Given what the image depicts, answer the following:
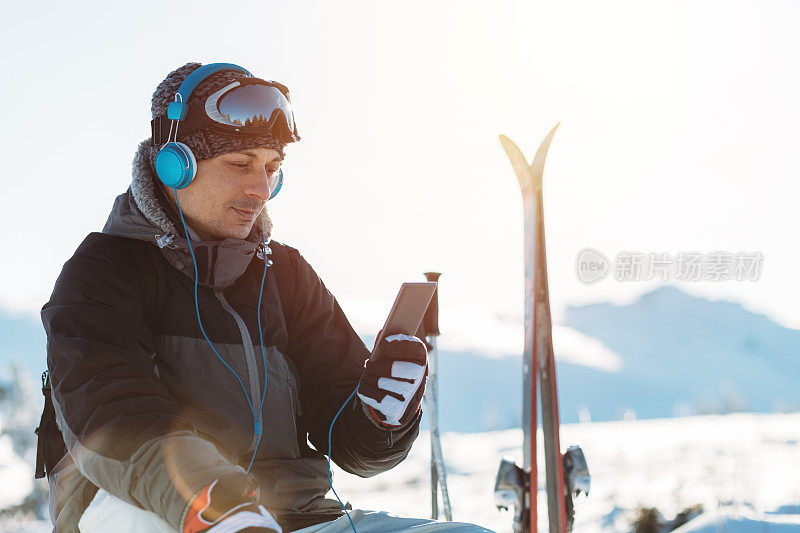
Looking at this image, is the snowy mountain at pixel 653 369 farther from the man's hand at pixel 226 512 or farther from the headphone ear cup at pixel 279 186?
the man's hand at pixel 226 512

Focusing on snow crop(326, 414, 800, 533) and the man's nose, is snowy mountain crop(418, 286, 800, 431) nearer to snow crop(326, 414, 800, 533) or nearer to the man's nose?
snow crop(326, 414, 800, 533)

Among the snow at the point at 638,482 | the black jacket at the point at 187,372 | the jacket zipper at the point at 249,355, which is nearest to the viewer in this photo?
the black jacket at the point at 187,372

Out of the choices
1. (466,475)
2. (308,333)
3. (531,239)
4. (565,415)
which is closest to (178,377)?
(308,333)

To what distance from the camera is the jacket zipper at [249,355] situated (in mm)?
1940

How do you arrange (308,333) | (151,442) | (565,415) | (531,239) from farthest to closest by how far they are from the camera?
(565,415) < (308,333) < (531,239) < (151,442)

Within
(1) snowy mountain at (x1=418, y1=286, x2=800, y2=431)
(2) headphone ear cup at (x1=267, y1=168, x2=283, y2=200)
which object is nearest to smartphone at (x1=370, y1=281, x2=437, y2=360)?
(2) headphone ear cup at (x1=267, y1=168, x2=283, y2=200)

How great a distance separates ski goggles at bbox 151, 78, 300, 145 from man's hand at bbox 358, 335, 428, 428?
0.73 meters

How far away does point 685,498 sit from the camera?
6199 mm

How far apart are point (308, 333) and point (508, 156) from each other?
0.89m

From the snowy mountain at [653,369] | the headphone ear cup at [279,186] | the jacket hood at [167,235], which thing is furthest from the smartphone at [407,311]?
the snowy mountain at [653,369]

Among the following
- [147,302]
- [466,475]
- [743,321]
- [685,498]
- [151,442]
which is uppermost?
[147,302]

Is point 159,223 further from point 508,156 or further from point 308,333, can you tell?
point 508,156

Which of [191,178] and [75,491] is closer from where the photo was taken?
[75,491]

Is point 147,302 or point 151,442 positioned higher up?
point 147,302
